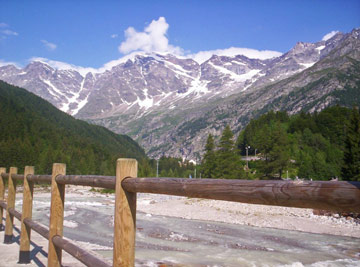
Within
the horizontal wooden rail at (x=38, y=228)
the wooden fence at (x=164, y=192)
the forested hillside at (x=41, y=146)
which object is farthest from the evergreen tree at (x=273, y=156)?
the wooden fence at (x=164, y=192)

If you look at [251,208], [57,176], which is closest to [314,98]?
[251,208]

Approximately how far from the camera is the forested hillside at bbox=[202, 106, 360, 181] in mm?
43516

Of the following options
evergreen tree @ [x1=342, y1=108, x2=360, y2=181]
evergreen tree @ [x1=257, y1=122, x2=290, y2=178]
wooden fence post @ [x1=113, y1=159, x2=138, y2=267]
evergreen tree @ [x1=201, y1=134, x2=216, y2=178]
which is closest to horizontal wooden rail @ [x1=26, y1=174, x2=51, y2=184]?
wooden fence post @ [x1=113, y1=159, x2=138, y2=267]

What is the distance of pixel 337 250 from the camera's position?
14.0 meters

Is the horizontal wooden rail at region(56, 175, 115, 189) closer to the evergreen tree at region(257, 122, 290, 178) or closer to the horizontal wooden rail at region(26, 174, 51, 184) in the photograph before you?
the horizontal wooden rail at region(26, 174, 51, 184)

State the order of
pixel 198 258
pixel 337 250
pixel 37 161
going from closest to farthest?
pixel 198 258
pixel 337 250
pixel 37 161

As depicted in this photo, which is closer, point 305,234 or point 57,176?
point 57,176

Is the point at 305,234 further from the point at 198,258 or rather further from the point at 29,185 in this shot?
the point at 29,185

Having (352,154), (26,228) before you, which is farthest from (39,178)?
(352,154)

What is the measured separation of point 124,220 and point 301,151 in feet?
233

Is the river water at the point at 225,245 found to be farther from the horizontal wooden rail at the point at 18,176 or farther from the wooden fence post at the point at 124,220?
the wooden fence post at the point at 124,220

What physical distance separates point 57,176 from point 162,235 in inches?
490

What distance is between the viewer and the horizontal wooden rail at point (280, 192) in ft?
5.44

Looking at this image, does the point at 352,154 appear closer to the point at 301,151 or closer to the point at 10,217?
the point at 301,151
